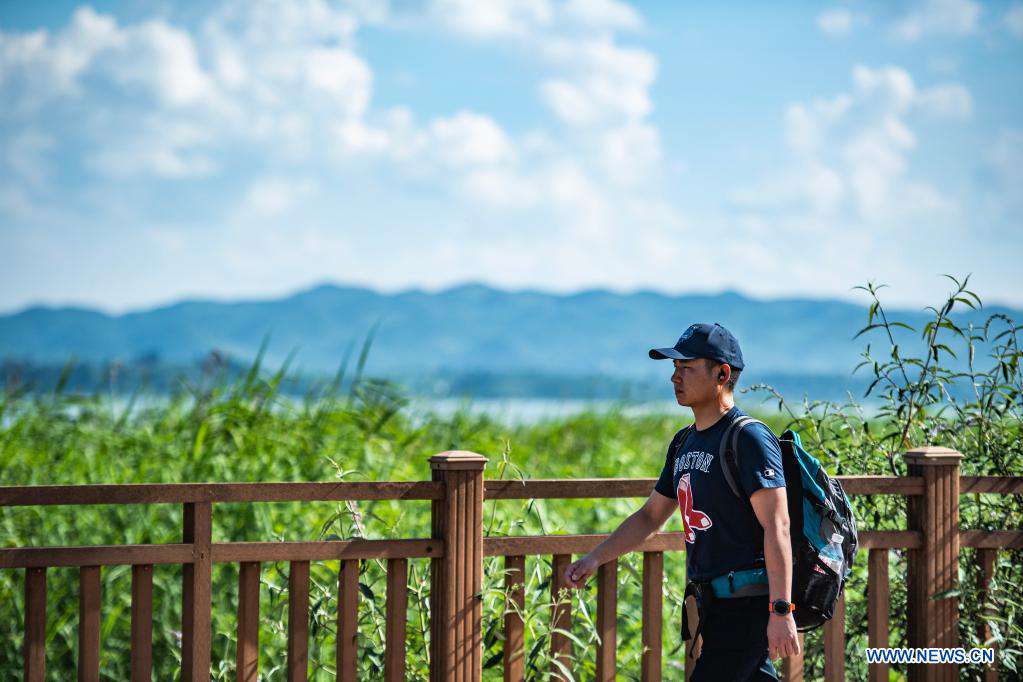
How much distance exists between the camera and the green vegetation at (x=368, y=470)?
4242mm

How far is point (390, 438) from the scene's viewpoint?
25.4 ft

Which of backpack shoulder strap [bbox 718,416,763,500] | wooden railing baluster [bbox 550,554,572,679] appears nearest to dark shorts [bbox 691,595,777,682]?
backpack shoulder strap [bbox 718,416,763,500]

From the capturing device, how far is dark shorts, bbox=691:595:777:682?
2934 millimetres

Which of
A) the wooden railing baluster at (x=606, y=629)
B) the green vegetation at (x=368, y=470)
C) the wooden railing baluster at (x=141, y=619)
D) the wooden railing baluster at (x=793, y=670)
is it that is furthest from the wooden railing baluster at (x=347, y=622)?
the wooden railing baluster at (x=793, y=670)

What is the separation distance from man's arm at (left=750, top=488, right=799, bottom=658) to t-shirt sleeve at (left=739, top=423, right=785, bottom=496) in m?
0.02

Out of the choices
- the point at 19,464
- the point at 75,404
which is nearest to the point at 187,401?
the point at 75,404

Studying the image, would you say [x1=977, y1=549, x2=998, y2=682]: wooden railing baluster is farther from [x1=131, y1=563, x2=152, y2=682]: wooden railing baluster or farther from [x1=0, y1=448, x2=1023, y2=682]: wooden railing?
[x1=131, y1=563, x2=152, y2=682]: wooden railing baluster

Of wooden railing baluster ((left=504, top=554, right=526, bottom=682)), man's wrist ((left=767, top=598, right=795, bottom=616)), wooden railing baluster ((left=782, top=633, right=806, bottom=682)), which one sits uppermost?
man's wrist ((left=767, top=598, right=795, bottom=616))

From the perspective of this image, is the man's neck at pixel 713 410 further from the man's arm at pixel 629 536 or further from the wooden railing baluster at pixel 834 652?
the wooden railing baluster at pixel 834 652

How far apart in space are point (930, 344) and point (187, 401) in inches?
228

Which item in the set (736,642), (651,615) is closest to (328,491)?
(651,615)

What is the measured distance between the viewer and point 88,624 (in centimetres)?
326

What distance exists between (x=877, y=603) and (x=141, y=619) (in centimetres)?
252

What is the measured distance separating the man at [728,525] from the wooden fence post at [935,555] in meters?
1.26
